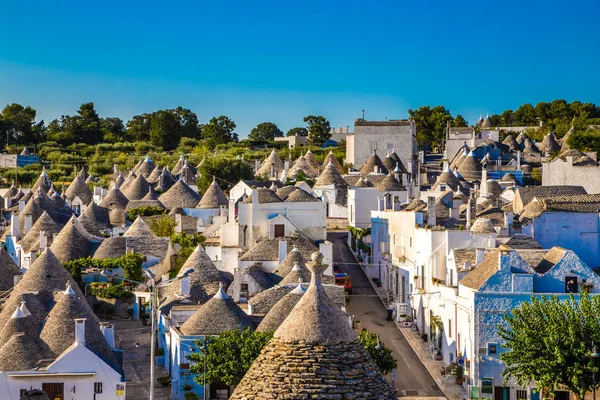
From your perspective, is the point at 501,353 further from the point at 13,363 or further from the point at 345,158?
the point at 345,158

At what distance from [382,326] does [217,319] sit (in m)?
10.4

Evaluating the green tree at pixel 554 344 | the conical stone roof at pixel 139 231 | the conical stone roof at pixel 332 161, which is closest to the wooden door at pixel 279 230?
the conical stone roof at pixel 139 231

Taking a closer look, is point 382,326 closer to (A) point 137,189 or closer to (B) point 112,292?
(B) point 112,292

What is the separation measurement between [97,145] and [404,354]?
261 feet

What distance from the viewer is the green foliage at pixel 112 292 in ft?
149

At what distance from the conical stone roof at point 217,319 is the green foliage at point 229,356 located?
38.5 inches

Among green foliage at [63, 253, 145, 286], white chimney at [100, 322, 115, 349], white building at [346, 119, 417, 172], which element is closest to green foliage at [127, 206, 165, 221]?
green foliage at [63, 253, 145, 286]

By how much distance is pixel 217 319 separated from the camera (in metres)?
33.6

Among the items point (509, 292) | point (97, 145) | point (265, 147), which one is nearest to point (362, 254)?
point (509, 292)

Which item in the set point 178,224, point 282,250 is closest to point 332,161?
point 178,224

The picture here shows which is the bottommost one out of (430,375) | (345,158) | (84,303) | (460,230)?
(430,375)

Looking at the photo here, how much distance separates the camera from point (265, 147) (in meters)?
105

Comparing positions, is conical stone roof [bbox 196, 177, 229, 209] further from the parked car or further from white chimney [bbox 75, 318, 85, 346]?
white chimney [bbox 75, 318, 85, 346]

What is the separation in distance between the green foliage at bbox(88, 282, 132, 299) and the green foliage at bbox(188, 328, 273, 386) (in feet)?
45.6
